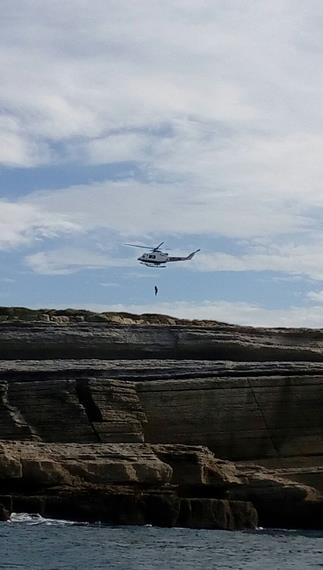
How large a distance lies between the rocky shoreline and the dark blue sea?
64cm

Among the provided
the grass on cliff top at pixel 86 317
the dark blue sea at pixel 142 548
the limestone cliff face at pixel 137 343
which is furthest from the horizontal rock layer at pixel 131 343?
the dark blue sea at pixel 142 548

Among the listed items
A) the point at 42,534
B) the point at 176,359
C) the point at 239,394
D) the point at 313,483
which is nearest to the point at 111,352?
the point at 176,359

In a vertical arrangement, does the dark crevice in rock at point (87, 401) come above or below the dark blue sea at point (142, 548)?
above

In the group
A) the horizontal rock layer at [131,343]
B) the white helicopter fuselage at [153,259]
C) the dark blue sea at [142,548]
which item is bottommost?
the dark blue sea at [142,548]

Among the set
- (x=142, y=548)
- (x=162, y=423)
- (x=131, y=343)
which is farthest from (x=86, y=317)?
(x=142, y=548)

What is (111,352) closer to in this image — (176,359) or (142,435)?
(176,359)

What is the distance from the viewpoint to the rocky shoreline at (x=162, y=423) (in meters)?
27.2

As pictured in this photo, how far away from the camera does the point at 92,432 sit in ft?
100

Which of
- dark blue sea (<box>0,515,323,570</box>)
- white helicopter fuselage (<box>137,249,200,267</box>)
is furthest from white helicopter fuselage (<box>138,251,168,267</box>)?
dark blue sea (<box>0,515,323,570</box>)

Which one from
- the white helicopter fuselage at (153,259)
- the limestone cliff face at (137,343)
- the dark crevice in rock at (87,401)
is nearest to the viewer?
the dark crevice in rock at (87,401)

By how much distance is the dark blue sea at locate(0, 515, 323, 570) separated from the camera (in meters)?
23.0

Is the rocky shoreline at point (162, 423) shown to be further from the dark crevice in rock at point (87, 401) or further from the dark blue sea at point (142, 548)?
the dark blue sea at point (142, 548)

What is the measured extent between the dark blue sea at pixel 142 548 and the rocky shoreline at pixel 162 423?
0.64m

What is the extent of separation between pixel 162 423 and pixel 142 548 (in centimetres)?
763
